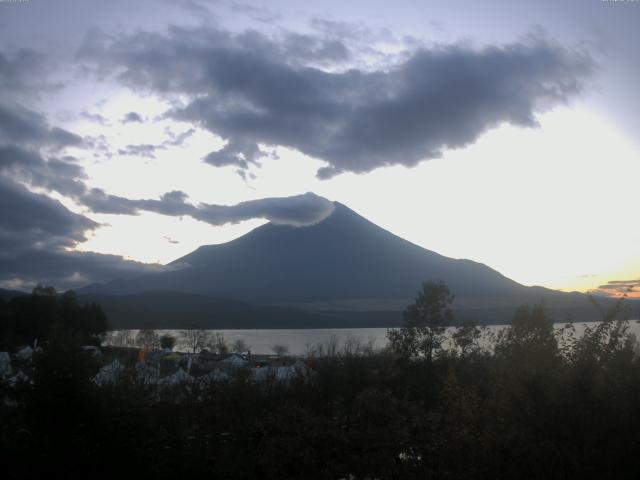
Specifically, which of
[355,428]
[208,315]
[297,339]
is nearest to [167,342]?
[297,339]

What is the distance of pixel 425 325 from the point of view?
37.0 meters

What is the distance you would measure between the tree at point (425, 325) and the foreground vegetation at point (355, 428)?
2274cm

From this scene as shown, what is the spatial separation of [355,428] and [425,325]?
28819mm

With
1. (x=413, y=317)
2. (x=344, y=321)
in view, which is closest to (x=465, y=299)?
(x=344, y=321)

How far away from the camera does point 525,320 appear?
947 inches

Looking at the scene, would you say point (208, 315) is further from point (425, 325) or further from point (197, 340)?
point (425, 325)

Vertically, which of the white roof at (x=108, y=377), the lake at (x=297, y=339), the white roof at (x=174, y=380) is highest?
the white roof at (x=108, y=377)

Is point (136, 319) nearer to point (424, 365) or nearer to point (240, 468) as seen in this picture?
point (424, 365)

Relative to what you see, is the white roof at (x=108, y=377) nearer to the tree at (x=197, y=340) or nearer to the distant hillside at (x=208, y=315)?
the tree at (x=197, y=340)

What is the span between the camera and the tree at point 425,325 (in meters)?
34.3

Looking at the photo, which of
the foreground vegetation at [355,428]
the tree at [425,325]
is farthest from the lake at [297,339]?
the foreground vegetation at [355,428]

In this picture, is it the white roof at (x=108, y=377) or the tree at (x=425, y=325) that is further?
the tree at (x=425, y=325)

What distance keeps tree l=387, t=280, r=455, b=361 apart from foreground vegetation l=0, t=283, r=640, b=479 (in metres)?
22.7

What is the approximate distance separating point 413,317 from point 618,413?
2966 cm
